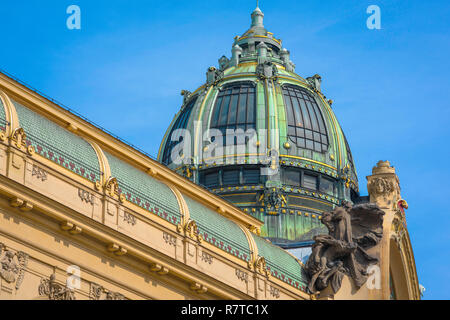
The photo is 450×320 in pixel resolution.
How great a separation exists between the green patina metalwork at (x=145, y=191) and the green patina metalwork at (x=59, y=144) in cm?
113

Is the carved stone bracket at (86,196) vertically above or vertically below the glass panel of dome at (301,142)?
below

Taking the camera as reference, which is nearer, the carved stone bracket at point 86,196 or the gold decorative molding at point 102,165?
the carved stone bracket at point 86,196

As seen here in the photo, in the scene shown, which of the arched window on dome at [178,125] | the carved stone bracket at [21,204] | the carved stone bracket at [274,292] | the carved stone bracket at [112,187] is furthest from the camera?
the arched window on dome at [178,125]

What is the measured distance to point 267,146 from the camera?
61.8m

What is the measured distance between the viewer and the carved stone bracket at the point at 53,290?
3303 cm

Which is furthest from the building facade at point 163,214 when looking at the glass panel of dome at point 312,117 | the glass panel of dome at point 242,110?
the glass panel of dome at point 312,117

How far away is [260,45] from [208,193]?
26.8 meters

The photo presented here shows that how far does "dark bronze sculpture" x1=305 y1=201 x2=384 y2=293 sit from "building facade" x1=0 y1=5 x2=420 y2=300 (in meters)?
0.33

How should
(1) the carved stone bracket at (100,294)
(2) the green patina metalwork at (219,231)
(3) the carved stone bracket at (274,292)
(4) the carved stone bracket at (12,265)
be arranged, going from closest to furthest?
(4) the carved stone bracket at (12,265), (1) the carved stone bracket at (100,294), (2) the green patina metalwork at (219,231), (3) the carved stone bracket at (274,292)

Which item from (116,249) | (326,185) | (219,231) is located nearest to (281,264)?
(219,231)

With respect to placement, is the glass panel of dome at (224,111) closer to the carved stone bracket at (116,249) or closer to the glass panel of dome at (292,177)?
the glass panel of dome at (292,177)

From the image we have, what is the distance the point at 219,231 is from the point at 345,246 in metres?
7.66

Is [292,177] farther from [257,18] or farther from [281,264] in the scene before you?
[281,264]

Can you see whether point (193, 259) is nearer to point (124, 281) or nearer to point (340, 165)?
point (124, 281)
